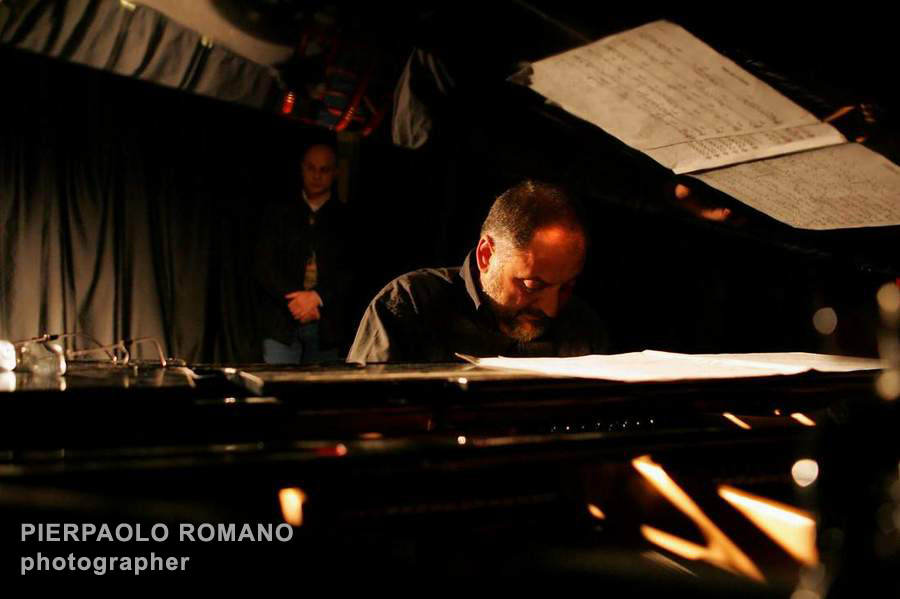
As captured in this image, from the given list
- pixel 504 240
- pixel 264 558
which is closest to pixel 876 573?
pixel 264 558

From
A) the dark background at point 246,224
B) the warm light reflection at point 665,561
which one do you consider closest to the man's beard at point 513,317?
the dark background at point 246,224

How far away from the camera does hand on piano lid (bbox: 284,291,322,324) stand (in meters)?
4.50

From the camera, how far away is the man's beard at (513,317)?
8.42ft

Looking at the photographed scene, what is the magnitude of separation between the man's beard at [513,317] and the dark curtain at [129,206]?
276 centimetres

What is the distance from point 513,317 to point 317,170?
267 cm

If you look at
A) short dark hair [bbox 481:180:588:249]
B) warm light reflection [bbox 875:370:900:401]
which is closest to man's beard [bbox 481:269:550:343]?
short dark hair [bbox 481:180:588:249]

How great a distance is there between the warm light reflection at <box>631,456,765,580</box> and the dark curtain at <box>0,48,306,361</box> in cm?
397

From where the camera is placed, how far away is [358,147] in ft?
17.2

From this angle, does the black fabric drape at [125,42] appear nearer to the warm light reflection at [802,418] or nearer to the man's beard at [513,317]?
the man's beard at [513,317]

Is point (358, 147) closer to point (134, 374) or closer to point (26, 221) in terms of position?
point (26, 221)

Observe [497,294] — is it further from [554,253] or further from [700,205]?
[700,205]

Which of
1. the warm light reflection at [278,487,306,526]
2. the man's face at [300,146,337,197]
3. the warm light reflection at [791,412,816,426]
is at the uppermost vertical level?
the man's face at [300,146,337,197]

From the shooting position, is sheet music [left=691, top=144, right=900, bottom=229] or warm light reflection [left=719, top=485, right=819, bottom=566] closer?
warm light reflection [left=719, top=485, right=819, bottom=566]

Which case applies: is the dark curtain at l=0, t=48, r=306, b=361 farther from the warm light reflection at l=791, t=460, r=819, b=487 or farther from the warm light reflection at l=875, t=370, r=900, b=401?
the warm light reflection at l=875, t=370, r=900, b=401
